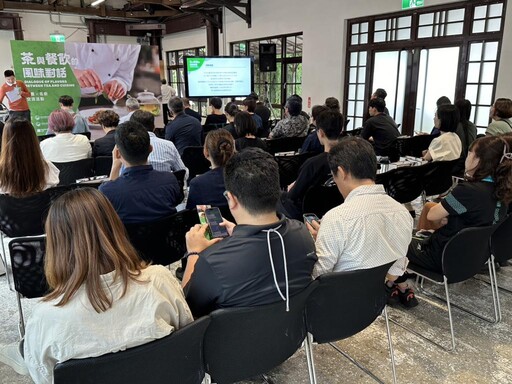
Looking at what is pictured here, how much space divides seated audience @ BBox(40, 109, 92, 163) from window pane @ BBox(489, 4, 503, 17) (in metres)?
5.66

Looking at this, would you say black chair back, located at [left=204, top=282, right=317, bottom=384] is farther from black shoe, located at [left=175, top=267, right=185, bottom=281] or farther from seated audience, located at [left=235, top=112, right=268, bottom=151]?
seated audience, located at [left=235, top=112, right=268, bottom=151]

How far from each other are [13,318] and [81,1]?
41.6 ft

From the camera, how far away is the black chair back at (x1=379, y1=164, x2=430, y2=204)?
3172mm

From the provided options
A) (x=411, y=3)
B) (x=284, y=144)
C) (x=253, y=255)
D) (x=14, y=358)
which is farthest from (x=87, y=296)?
(x=411, y=3)

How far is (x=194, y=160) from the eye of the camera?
4484 mm

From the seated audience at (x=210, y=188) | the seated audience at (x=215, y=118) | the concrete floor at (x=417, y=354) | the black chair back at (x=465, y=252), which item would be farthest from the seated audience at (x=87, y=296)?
the seated audience at (x=215, y=118)

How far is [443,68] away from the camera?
641 cm

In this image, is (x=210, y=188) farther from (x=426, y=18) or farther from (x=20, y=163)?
(x=426, y=18)

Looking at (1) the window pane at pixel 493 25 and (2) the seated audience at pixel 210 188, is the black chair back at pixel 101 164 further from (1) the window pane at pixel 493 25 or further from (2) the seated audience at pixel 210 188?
(1) the window pane at pixel 493 25

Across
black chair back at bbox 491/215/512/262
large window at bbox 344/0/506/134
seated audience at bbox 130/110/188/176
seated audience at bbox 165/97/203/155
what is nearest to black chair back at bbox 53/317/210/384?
black chair back at bbox 491/215/512/262

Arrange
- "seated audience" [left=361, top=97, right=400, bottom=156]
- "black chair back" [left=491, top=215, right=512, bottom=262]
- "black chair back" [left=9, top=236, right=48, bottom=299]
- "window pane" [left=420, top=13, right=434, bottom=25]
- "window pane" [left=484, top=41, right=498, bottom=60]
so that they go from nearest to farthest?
"black chair back" [left=9, top=236, right=48, bottom=299] → "black chair back" [left=491, top=215, right=512, bottom=262] → "seated audience" [left=361, top=97, right=400, bottom=156] → "window pane" [left=484, top=41, right=498, bottom=60] → "window pane" [left=420, top=13, right=434, bottom=25]

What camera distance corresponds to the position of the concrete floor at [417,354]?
1.99 metres

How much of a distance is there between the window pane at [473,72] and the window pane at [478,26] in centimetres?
47

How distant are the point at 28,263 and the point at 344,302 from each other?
1.39 meters
